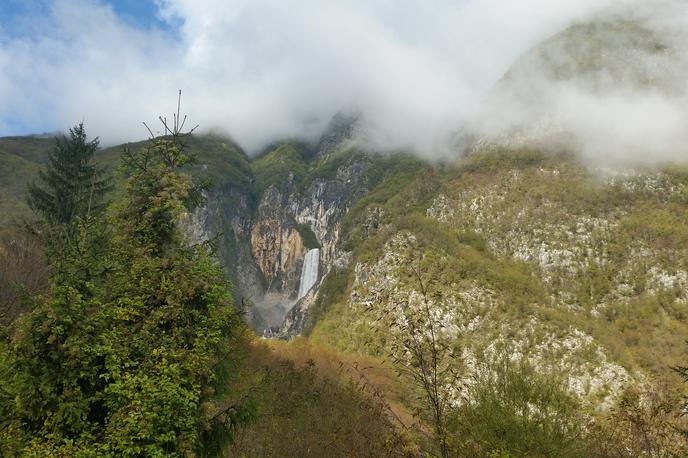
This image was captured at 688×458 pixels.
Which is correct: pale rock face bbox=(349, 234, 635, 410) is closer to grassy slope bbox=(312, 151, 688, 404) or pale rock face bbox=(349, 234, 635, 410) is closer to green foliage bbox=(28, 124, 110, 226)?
grassy slope bbox=(312, 151, 688, 404)

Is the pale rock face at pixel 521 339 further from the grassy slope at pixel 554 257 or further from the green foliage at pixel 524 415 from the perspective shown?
the green foliage at pixel 524 415

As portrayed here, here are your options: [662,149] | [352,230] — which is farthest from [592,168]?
[352,230]

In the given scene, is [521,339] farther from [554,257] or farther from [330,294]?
[330,294]

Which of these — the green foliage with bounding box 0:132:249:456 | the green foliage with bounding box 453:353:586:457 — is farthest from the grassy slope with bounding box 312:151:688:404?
the green foliage with bounding box 0:132:249:456

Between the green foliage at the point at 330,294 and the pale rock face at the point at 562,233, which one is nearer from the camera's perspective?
the pale rock face at the point at 562,233

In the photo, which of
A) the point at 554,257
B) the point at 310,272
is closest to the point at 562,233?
the point at 554,257

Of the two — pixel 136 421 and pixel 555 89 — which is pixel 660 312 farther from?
pixel 136 421

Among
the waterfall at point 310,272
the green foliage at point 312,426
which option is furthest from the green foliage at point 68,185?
the waterfall at point 310,272

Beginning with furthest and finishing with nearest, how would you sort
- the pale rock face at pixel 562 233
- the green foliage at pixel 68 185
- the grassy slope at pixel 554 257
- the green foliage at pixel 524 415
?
the pale rock face at pixel 562 233
the grassy slope at pixel 554 257
the green foliage at pixel 68 185
the green foliage at pixel 524 415
